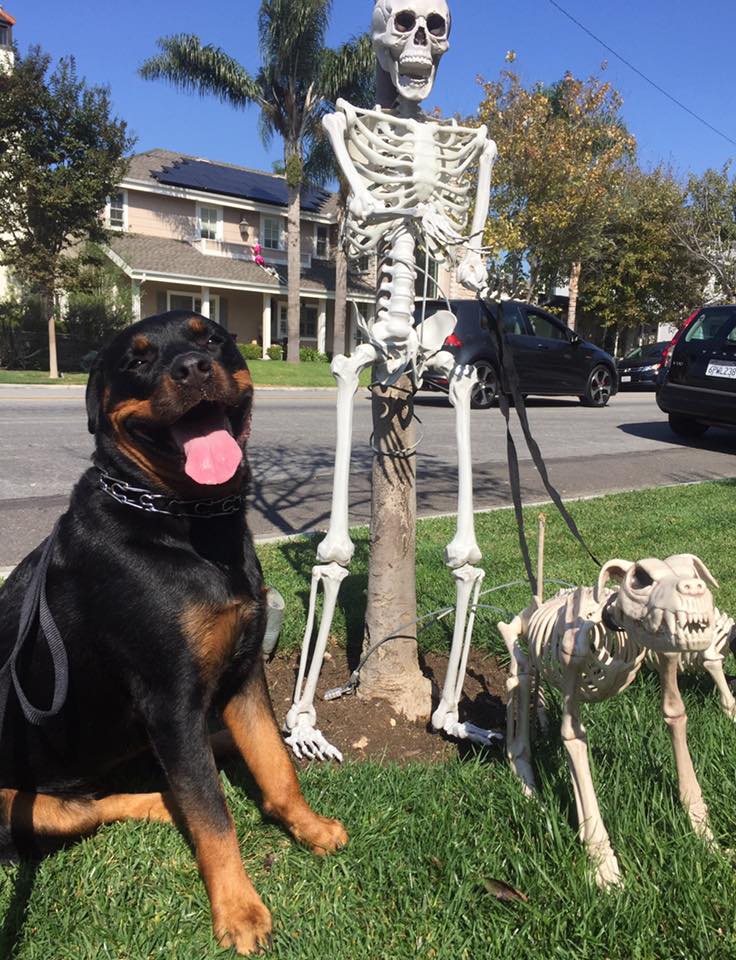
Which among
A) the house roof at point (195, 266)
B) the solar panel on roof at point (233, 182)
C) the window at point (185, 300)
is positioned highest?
the solar panel on roof at point (233, 182)

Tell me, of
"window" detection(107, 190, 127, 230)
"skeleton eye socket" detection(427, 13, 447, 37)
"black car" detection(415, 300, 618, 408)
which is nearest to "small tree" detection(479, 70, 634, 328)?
"black car" detection(415, 300, 618, 408)

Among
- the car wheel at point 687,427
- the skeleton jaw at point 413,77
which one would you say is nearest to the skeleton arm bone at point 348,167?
the skeleton jaw at point 413,77

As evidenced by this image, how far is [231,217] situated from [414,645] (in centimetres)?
3474

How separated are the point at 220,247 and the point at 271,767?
34.6 m

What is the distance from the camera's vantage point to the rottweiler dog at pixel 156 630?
2.14 meters

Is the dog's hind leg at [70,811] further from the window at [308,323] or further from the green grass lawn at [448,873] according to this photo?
the window at [308,323]

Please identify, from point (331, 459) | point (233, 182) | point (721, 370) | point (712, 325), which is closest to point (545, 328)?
point (712, 325)

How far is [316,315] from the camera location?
37.3 metres

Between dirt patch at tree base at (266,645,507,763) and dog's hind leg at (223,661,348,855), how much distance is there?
54cm

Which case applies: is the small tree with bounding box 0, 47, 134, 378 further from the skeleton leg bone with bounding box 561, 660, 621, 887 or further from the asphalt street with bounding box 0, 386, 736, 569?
the skeleton leg bone with bounding box 561, 660, 621, 887

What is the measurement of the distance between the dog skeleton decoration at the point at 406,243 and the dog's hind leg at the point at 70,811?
56cm

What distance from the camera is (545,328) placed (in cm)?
1702

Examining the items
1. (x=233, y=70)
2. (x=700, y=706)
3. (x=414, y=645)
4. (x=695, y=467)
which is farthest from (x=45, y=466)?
(x=233, y=70)

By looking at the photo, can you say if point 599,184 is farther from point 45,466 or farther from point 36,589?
point 36,589
